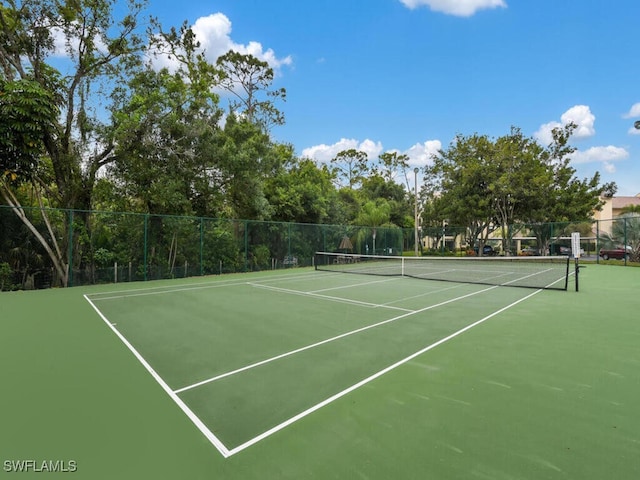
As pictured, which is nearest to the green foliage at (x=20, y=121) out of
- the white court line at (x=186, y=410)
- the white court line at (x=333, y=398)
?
the white court line at (x=186, y=410)

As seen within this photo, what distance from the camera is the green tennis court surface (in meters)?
2.12

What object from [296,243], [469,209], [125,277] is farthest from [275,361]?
[469,209]

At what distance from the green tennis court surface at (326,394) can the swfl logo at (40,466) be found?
62 millimetres

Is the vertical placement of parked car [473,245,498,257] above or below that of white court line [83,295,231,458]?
above

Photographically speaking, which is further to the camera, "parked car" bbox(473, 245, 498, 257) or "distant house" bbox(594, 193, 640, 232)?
"distant house" bbox(594, 193, 640, 232)

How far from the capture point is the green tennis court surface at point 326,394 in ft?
6.95

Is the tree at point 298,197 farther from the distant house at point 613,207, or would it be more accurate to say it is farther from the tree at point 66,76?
the distant house at point 613,207

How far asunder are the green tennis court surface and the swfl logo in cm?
6

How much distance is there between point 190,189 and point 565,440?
1504cm

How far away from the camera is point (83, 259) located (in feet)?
37.7

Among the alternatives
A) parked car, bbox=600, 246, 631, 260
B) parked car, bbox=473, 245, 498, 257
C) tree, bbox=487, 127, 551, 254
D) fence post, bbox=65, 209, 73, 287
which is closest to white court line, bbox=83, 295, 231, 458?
fence post, bbox=65, 209, 73, 287

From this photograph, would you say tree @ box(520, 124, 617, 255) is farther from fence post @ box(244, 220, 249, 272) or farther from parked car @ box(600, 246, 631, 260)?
fence post @ box(244, 220, 249, 272)

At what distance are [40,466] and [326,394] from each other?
2.01 metres

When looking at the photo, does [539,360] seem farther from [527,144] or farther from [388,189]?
[388,189]
